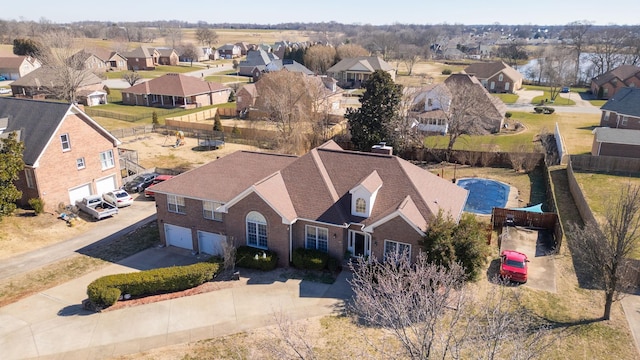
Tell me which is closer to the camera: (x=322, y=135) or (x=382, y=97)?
(x=382, y=97)

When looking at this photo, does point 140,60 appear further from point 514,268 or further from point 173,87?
point 514,268

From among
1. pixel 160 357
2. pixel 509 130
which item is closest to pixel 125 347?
pixel 160 357

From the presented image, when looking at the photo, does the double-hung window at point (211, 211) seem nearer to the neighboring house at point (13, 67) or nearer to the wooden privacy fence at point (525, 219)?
the wooden privacy fence at point (525, 219)

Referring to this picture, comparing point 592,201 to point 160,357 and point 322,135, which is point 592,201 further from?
point 160,357

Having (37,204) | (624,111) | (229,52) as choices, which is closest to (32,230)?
(37,204)

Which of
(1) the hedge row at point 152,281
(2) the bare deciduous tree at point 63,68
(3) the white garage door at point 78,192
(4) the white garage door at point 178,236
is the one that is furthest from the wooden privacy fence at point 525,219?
(2) the bare deciduous tree at point 63,68
